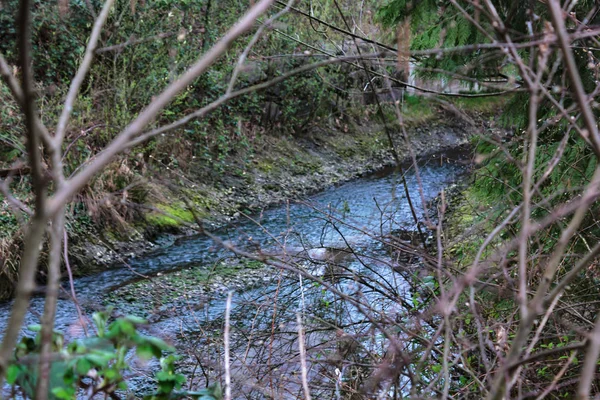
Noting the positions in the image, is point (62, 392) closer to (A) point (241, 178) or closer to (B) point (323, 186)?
(A) point (241, 178)

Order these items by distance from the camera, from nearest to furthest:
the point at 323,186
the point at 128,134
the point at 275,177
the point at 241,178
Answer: the point at 128,134 < the point at 241,178 < the point at 275,177 < the point at 323,186

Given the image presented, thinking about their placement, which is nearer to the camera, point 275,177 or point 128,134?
point 128,134

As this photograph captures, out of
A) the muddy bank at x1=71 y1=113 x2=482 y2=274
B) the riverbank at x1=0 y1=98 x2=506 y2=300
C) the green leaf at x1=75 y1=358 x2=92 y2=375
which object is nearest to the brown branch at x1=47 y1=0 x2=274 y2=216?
the green leaf at x1=75 y1=358 x2=92 y2=375

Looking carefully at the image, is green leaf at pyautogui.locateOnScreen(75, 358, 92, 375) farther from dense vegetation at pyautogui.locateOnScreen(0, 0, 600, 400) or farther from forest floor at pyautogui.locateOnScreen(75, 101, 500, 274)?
forest floor at pyautogui.locateOnScreen(75, 101, 500, 274)

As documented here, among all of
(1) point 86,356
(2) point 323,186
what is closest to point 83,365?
(1) point 86,356

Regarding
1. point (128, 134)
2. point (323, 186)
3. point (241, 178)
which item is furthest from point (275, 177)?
point (128, 134)

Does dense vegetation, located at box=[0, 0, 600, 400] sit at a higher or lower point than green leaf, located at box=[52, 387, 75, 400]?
higher

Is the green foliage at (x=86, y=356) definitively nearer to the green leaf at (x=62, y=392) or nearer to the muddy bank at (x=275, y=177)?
the green leaf at (x=62, y=392)

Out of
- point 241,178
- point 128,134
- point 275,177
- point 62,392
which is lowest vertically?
point 62,392

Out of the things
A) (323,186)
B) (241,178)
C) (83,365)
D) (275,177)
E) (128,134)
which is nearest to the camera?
(128,134)

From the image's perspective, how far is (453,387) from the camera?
115 inches

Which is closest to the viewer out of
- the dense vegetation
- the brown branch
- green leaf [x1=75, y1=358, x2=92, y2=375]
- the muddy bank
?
the brown branch

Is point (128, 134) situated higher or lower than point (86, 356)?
higher

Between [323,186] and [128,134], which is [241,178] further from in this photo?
[128,134]
